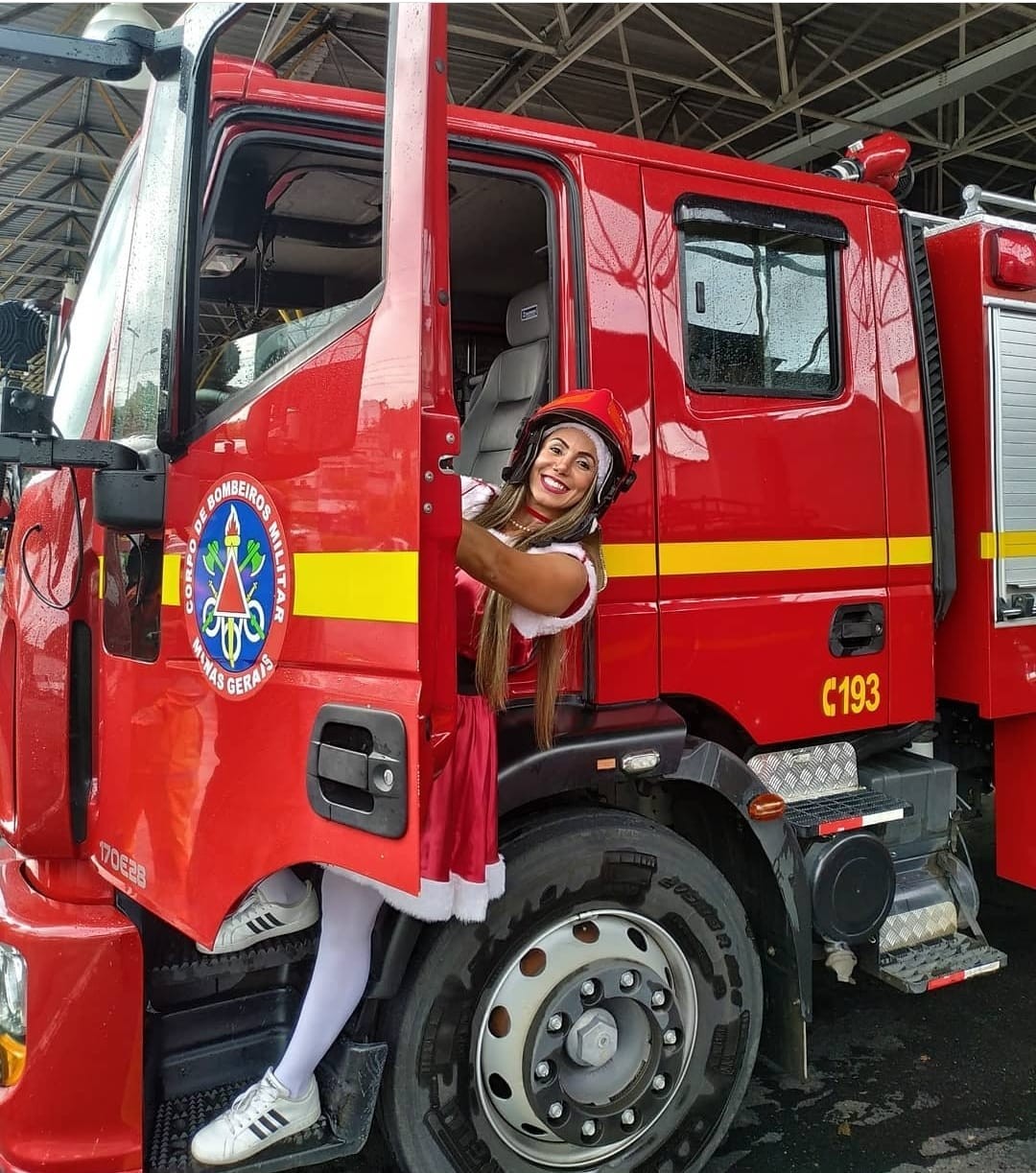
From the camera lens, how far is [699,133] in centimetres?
1095

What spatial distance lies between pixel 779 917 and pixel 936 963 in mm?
693

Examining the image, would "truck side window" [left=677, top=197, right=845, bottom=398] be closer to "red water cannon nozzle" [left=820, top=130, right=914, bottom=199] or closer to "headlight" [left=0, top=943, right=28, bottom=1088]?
"red water cannon nozzle" [left=820, top=130, right=914, bottom=199]

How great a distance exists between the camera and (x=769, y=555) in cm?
257

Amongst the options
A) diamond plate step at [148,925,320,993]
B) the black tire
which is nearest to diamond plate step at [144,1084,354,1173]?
the black tire

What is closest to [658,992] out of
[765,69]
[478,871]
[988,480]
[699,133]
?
[478,871]

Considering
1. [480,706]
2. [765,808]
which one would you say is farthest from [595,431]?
[765,808]

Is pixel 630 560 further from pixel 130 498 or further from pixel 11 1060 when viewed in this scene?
pixel 11 1060

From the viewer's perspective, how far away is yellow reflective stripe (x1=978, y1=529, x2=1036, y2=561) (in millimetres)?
2920

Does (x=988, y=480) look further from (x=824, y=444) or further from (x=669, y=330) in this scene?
(x=669, y=330)

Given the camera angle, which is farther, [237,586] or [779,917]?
[779,917]

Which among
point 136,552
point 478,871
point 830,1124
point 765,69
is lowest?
point 830,1124

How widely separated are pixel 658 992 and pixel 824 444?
148cm

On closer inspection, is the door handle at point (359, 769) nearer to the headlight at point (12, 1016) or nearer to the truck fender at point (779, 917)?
the headlight at point (12, 1016)

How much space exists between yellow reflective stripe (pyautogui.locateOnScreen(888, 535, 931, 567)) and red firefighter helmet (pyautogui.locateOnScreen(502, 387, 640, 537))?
1.02 meters
